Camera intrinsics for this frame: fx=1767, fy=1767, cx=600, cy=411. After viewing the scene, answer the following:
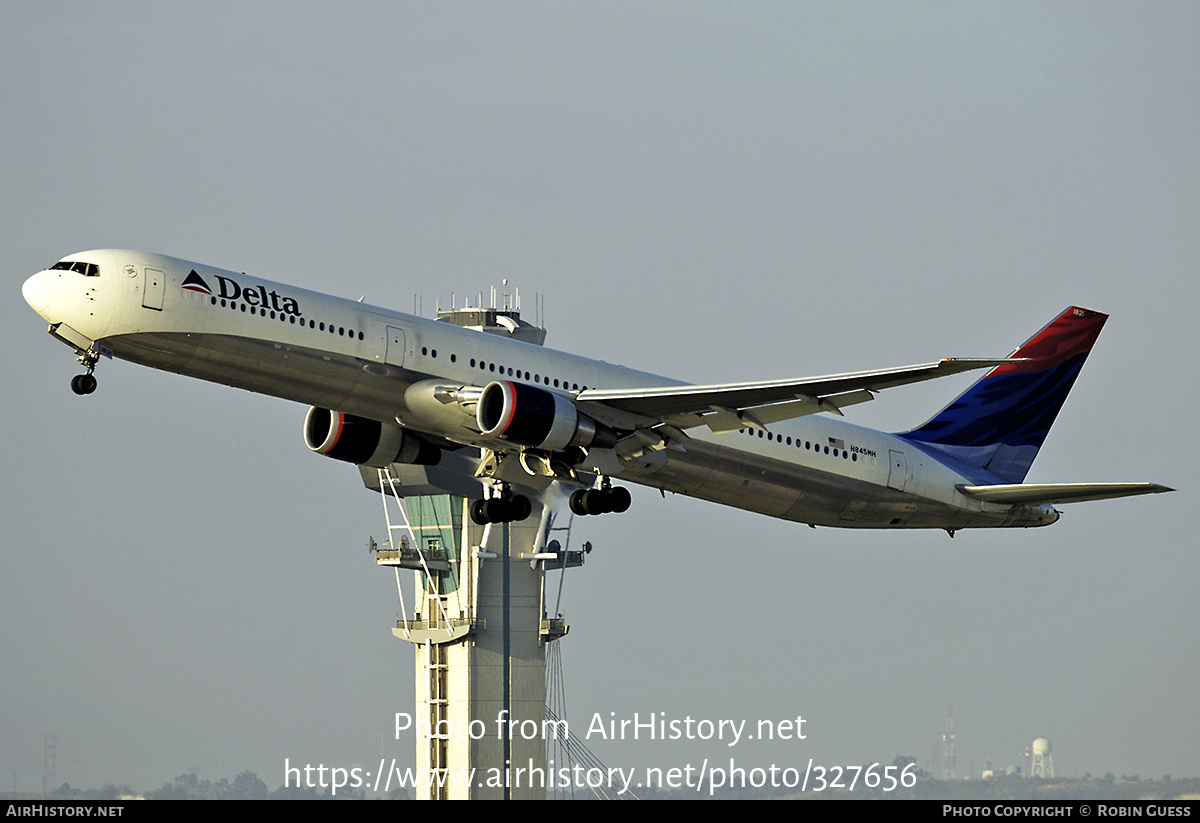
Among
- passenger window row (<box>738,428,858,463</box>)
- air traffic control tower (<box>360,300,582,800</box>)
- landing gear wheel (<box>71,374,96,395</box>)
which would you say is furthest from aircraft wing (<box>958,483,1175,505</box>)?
air traffic control tower (<box>360,300,582,800</box>)

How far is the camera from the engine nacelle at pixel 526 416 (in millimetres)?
47562

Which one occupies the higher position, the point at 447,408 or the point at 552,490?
the point at 552,490

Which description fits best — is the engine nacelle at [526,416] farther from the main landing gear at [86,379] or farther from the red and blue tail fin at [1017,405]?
the red and blue tail fin at [1017,405]

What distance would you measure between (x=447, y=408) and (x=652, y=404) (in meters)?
5.83

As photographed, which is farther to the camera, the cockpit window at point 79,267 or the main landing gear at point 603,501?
the main landing gear at point 603,501

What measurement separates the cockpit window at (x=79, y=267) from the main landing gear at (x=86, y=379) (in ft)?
6.74

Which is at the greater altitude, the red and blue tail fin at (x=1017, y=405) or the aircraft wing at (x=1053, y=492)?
the red and blue tail fin at (x=1017, y=405)

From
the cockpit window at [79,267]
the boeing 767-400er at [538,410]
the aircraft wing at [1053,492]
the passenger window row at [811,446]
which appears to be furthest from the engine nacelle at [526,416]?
the aircraft wing at [1053,492]

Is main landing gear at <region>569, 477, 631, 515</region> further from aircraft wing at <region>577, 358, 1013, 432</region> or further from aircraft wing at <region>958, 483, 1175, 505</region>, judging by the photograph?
aircraft wing at <region>958, 483, 1175, 505</region>

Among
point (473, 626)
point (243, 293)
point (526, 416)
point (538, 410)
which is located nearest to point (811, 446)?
point (538, 410)

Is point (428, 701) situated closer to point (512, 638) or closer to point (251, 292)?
point (512, 638)

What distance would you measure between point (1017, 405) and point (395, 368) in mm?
25477

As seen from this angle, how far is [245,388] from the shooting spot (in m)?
46.7
